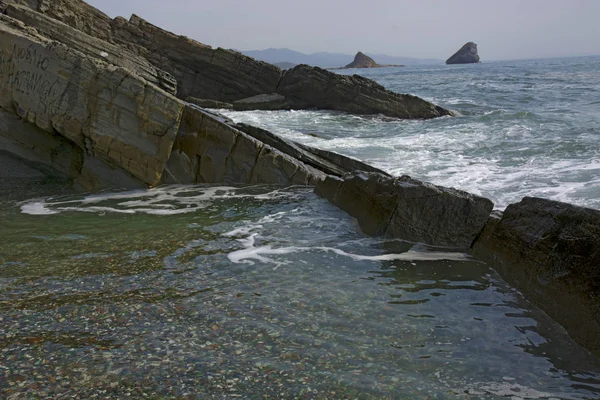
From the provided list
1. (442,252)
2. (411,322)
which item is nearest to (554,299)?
(411,322)

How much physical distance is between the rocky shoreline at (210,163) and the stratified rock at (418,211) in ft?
0.05

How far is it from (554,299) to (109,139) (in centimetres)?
950

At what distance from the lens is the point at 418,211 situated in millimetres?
8586

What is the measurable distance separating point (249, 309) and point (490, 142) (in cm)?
1605

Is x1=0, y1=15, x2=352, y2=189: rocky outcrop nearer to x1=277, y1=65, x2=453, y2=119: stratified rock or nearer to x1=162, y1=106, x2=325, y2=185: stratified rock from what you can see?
x1=162, y1=106, x2=325, y2=185: stratified rock

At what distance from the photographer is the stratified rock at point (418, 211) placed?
7.93 m

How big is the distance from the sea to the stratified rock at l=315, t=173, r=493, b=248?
0.98 feet

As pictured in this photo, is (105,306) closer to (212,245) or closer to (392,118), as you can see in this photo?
(212,245)

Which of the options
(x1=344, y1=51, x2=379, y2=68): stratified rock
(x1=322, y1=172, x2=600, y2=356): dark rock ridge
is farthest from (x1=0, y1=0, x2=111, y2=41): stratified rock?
(x1=344, y1=51, x2=379, y2=68): stratified rock

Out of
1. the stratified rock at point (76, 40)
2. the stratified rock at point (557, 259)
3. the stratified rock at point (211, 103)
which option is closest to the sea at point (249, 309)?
the stratified rock at point (557, 259)

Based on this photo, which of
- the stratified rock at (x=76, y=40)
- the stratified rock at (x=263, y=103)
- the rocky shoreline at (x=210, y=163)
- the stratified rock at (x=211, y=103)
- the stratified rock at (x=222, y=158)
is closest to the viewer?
the rocky shoreline at (x=210, y=163)

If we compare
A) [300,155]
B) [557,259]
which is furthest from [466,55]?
[557,259]

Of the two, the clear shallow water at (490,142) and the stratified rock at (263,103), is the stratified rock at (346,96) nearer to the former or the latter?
the stratified rock at (263,103)

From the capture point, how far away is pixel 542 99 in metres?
33.2
